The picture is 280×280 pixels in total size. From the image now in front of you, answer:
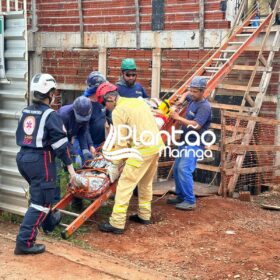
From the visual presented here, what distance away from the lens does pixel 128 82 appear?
751 centimetres

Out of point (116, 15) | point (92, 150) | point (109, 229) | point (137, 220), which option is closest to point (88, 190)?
point (109, 229)

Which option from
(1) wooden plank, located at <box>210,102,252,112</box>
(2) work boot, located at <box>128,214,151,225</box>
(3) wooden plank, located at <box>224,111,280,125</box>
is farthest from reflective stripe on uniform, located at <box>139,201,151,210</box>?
(1) wooden plank, located at <box>210,102,252,112</box>

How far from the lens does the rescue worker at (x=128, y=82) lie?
7.39 meters

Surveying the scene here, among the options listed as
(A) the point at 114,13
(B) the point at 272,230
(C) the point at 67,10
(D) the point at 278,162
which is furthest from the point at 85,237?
(C) the point at 67,10

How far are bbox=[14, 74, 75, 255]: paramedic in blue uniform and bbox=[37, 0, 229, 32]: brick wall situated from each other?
5.46 metres

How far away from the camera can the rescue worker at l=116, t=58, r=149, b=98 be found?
7.39 meters

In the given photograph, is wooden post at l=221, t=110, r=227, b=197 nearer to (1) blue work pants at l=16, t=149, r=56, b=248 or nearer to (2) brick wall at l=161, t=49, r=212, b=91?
(2) brick wall at l=161, t=49, r=212, b=91

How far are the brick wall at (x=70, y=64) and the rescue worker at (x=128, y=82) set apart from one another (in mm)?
4456

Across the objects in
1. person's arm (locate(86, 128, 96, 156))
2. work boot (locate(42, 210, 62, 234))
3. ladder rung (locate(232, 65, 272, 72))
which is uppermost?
ladder rung (locate(232, 65, 272, 72))

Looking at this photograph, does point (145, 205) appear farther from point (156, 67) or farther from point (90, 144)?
point (156, 67)

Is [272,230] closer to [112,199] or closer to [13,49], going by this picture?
[112,199]

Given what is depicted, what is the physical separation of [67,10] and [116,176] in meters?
7.25

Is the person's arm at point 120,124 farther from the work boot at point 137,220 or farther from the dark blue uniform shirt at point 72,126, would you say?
the work boot at point 137,220

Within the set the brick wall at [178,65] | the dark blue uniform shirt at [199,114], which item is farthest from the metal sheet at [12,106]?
the brick wall at [178,65]
